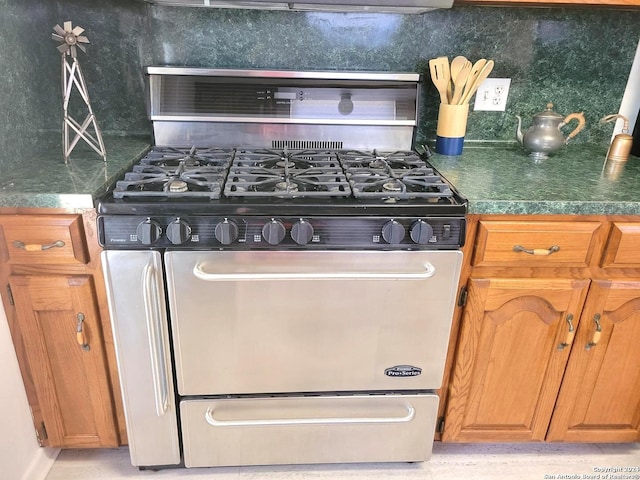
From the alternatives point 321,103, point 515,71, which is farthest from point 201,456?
point 515,71

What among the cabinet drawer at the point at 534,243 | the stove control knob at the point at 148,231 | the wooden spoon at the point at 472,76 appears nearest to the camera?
the stove control knob at the point at 148,231

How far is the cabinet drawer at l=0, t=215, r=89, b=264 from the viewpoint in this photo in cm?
114

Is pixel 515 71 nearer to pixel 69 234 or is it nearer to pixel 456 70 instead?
pixel 456 70

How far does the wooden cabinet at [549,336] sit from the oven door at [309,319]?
127 mm

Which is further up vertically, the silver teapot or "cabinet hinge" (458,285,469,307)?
the silver teapot

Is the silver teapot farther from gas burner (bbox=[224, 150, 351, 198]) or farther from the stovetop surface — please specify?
gas burner (bbox=[224, 150, 351, 198])

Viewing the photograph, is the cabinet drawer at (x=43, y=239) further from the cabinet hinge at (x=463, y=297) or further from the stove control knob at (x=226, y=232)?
the cabinet hinge at (x=463, y=297)

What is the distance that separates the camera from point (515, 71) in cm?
171

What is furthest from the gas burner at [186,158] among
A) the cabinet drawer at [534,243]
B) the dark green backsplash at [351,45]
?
the cabinet drawer at [534,243]

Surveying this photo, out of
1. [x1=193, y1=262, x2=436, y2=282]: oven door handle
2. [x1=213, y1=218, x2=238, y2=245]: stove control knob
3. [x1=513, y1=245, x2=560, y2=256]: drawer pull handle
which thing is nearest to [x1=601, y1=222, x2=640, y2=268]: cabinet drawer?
[x1=513, y1=245, x2=560, y2=256]: drawer pull handle

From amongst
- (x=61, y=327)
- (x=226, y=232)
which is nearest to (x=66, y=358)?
(x=61, y=327)

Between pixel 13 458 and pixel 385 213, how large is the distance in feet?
4.12

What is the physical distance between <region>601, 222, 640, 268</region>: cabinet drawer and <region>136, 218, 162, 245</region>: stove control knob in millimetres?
1178

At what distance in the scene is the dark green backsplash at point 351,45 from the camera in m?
1.60
